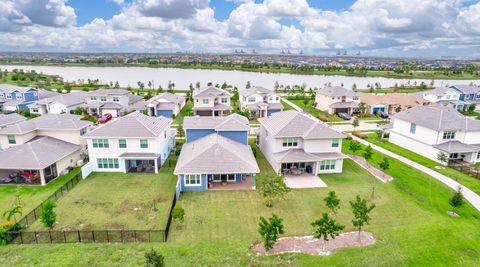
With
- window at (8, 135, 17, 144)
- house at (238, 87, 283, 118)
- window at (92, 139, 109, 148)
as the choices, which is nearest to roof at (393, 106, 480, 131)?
house at (238, 87, 283, 118)

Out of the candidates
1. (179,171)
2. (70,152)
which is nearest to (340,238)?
(179,171)

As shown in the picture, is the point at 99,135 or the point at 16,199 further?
the point at 99,135

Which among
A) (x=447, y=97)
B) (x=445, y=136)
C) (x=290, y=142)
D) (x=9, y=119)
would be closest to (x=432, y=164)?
(x=445, y=136)

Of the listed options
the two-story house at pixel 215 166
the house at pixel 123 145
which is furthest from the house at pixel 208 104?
the house at pixel 123 145

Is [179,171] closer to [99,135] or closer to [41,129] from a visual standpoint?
[99,135]

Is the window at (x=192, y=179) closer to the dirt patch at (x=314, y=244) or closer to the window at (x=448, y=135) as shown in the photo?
the dirt patch at (x=314, y=244)

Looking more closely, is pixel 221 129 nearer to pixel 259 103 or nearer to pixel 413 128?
pixel 413 128

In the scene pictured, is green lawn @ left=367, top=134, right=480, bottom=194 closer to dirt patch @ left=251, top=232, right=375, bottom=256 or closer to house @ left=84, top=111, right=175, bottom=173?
dirt patch @ left=251, top=232, right=375, bottom=256
